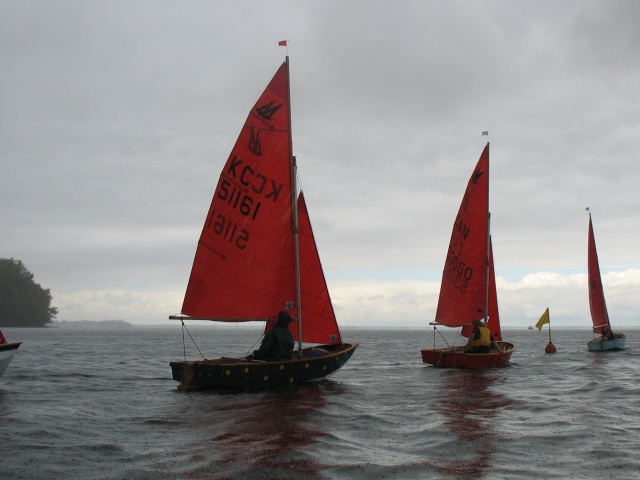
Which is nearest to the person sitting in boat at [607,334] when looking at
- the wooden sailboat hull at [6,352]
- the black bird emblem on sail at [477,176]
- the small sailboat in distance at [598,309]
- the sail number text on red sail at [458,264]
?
the small sailboat in distance at [598,309]

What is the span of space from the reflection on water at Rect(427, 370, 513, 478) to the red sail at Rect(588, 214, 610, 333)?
2243 cm

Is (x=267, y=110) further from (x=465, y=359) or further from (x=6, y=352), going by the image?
(x=465, y=359)

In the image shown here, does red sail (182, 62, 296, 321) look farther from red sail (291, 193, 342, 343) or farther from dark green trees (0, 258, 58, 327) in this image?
dark green trees (0, 258, 58, 327)

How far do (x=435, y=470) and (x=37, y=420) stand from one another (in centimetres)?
1051

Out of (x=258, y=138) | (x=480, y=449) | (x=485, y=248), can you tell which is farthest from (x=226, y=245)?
(x=485, y=248)

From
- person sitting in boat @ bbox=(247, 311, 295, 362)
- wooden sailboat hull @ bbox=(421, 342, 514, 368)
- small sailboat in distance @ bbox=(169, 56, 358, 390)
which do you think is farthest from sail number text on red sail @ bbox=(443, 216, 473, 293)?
person sitting in boat @ bbox=(247, 311, 295, 362)

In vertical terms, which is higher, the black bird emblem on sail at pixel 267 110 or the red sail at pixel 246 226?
the black bird emblem on sail at pixel 267 110

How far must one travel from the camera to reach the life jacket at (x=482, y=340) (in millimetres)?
29266

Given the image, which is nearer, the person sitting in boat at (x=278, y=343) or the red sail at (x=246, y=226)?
the person sitting in boat at (x=278, y=343)

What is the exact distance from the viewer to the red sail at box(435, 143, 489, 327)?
3203 centimetres

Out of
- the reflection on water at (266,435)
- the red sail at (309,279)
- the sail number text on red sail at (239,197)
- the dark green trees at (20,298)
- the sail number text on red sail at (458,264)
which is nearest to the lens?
the reflection on water at (266,435)

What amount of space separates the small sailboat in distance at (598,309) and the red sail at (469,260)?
59.4 feet

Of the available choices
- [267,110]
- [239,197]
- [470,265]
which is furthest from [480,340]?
[267,110]

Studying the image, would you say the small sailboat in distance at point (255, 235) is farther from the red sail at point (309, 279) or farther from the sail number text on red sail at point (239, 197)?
the red sail at point (309, 279)
